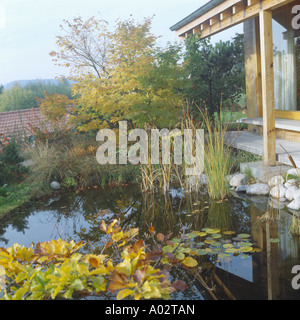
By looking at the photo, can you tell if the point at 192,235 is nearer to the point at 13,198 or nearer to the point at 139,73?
the point at 13,198

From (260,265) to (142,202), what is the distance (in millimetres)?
Answer: 2467

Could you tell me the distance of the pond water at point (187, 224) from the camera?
248 centimetres

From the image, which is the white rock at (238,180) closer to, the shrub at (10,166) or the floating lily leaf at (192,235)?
the floating lily leaf at (192,235)

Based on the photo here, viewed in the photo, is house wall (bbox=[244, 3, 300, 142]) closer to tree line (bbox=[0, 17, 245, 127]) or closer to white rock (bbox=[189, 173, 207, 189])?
tree line (bbox=[0, 17, 245, 127])

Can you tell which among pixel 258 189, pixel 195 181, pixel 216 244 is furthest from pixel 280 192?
pixel 216 244

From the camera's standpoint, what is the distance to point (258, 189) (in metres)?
4.82

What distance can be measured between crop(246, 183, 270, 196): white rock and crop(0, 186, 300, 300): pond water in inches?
13.1

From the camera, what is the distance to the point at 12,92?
1598cm

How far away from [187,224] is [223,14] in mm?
3581

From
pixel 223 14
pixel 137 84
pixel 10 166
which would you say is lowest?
pixel 10 166

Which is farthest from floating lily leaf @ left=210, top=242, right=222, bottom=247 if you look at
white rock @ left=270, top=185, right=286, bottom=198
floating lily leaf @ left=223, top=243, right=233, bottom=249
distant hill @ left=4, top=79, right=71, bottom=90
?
distant hill @ left=4, top=79, right=71, bottom=90

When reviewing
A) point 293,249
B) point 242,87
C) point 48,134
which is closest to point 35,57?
point 48,134

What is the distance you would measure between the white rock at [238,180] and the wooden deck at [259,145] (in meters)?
0.54

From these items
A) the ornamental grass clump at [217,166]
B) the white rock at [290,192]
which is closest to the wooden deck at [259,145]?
the ornamental grass clump at [217,166]
